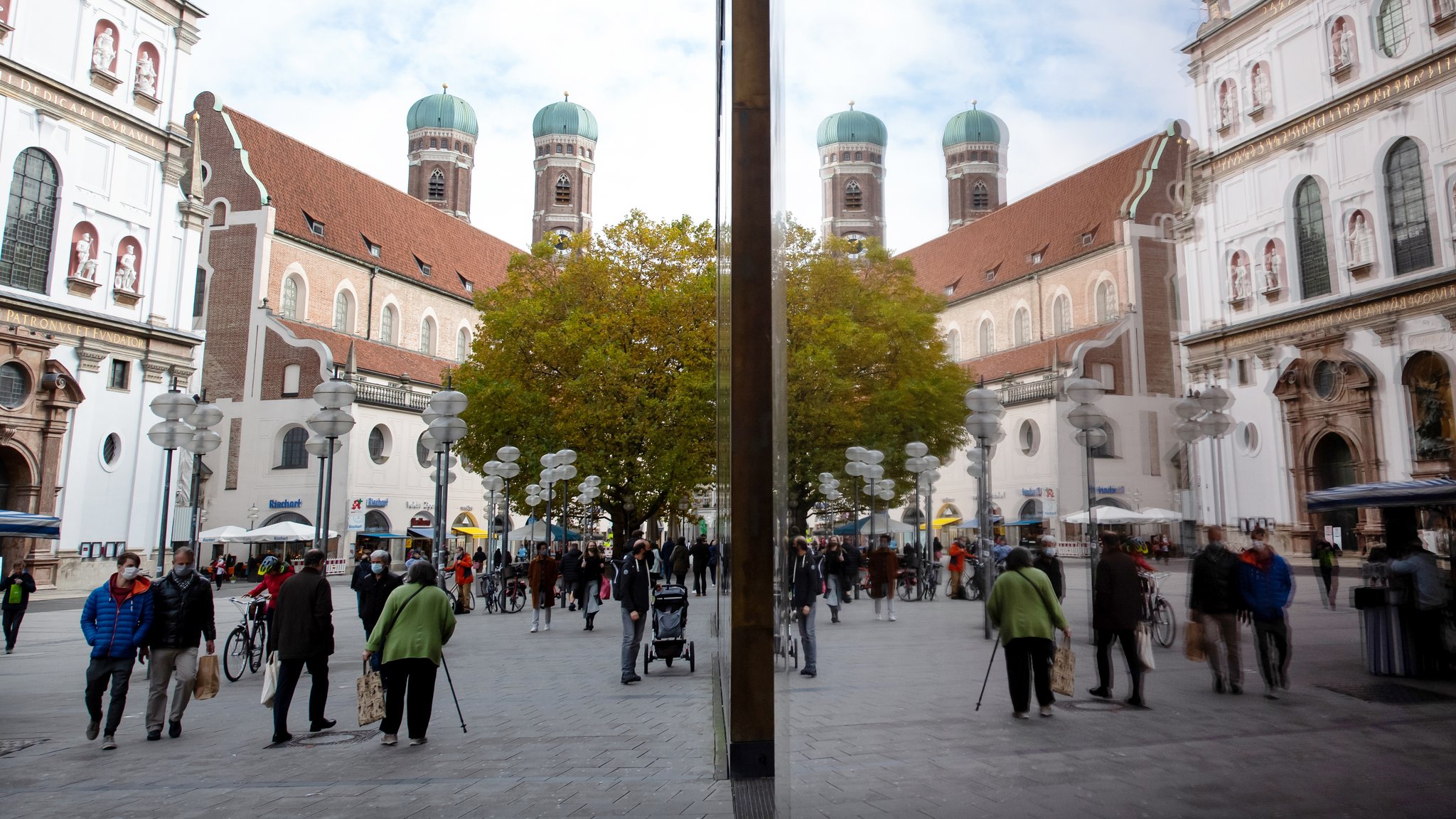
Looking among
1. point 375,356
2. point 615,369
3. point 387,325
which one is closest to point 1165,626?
point 615,369

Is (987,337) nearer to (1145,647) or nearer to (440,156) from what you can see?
(1145,647)

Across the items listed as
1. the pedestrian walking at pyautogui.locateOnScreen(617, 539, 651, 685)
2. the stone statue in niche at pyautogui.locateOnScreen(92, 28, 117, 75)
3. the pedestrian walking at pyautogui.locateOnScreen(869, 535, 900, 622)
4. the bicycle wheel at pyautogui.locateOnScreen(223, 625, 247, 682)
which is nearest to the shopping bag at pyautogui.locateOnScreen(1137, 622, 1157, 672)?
the pedestrian walking at pyautogui.locateOnScreen(869, 535, 900, 622)

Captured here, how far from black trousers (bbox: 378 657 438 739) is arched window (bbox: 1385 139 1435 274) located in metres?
6.93

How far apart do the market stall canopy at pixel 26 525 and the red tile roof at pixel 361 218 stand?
38.3 m

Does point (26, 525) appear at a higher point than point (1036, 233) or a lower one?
lower

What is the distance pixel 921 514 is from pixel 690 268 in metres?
26.1

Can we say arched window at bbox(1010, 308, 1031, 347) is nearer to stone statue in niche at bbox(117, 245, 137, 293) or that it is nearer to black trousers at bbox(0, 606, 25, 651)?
black trousers at bbox(0, 606, 25, 651)

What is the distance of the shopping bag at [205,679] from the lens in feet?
27.9

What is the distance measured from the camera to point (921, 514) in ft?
23.2

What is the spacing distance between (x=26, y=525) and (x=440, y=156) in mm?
81743

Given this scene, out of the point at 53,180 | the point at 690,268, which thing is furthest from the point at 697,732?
the point at 53,180

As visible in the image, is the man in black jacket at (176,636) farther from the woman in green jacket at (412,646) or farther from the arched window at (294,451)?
the arched window at (294,451)

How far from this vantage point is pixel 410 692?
26.1 ft

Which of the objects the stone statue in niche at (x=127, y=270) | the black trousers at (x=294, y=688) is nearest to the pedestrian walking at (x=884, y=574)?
the black trousers at (x=294, y=688)
